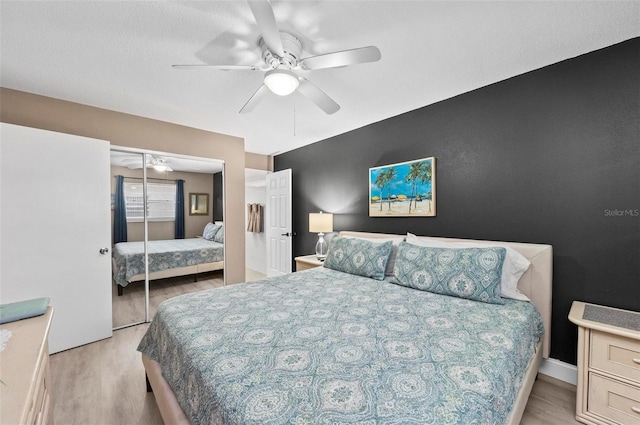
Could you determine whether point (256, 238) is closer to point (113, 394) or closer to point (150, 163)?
point (150, 163)

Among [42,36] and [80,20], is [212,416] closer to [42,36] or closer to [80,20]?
[80,20]

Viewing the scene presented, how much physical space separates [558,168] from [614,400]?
1.57 metres

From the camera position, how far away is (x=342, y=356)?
118cm

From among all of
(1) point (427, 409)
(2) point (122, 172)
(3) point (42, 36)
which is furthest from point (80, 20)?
(1) point (427, 409)

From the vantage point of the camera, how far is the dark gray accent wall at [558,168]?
5.91 feet

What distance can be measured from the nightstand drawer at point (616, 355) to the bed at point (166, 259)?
3.85m

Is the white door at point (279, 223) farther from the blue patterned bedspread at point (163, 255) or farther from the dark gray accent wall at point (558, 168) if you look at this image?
the dark gray accent wall at point (558, 168)

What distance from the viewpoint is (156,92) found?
2.55 metres

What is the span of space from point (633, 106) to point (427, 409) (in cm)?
243

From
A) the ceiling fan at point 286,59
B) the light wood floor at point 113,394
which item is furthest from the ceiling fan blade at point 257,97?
the light wood floor at point 113,394

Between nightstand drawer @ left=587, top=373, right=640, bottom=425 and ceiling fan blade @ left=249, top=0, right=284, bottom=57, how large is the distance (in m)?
2.81

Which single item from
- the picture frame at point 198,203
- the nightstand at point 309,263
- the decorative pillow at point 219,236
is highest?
the picture frame at point 198,203

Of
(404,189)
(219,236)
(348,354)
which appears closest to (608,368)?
(348,354)

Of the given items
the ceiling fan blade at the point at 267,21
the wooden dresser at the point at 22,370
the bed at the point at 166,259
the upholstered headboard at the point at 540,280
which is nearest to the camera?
the wooden dresser at the point at 22,370
